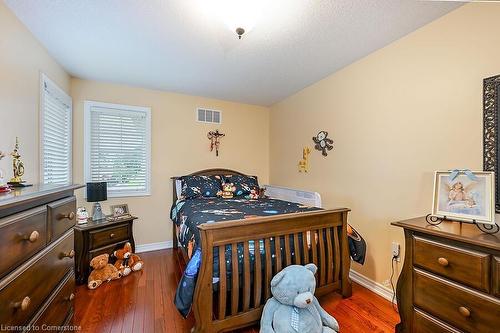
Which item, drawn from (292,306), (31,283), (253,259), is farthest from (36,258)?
(292,306)

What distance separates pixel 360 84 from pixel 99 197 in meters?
3.25

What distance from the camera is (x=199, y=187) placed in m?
3.38

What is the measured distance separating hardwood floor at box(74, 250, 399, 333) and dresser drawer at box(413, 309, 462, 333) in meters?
0.34

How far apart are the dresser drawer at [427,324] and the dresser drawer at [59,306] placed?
206 centimetres

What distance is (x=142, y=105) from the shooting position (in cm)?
345

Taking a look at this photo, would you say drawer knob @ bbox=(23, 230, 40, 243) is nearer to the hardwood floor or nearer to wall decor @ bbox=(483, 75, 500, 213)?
the hardwood floor

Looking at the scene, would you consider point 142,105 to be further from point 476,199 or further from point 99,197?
point 476,199

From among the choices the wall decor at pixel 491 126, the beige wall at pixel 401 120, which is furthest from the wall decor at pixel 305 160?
the wall decor at pixel 491 126

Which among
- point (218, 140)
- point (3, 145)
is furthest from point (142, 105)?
point (3, 145)

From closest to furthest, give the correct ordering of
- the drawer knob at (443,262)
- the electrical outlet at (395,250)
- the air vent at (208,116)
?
the drawer knob at (443,262)
the electrical outlet at (395,250)
the air vent at (208,116)

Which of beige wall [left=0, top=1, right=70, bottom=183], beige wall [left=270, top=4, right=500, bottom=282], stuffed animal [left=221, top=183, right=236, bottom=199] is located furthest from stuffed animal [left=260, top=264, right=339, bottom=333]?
beige wall [left=0, top=1, right=70, bottom=183]

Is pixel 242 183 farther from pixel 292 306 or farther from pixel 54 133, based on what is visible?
pixel 54 133

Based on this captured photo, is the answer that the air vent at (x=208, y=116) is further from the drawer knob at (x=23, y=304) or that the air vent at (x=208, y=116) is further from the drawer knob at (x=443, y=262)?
the drawer knob at (x=443, y=262)

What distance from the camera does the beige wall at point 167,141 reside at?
3.18 metres
